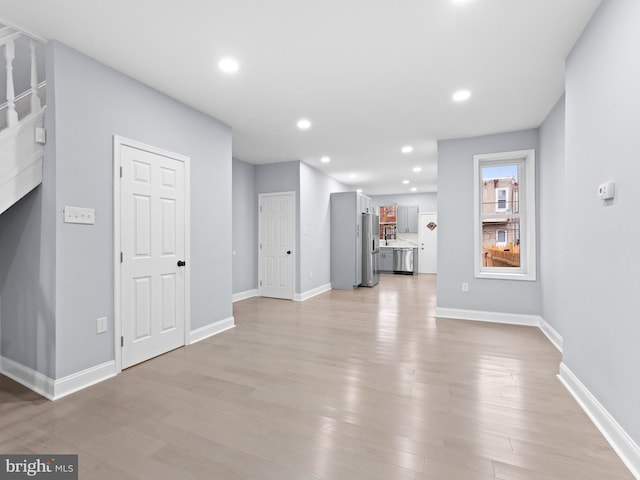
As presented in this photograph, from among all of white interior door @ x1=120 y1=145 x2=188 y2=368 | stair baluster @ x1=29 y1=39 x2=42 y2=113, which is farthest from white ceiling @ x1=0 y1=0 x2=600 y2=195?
white interior door @ x1=120 y1=145 x2=188 y2=368

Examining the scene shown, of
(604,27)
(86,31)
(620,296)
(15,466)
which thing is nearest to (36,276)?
(15,466)

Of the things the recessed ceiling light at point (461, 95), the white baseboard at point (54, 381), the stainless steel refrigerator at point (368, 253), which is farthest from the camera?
the stainless steel refrigerator at point (368, 253)

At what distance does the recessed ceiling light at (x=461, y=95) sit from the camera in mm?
3285

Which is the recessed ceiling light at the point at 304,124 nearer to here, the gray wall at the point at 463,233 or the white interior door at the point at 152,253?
the white interior door at the point at 152,253

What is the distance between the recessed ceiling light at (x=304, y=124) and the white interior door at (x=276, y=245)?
6.27 ft

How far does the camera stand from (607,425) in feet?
6.12

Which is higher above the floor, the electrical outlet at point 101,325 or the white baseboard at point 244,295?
the electrical outlet at point 101,325

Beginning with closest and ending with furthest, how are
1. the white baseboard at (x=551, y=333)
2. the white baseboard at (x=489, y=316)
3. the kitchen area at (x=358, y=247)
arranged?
the white baseboard at (x=551, y=333), the white baseboard at (x=489, y=316), the kitchen area at (x=358, y=247)

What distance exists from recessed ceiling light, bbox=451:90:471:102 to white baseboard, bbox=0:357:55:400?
14.9ft

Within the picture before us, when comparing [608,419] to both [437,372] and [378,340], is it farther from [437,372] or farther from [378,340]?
[378,340]

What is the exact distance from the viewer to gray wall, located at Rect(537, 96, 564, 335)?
3.38 m

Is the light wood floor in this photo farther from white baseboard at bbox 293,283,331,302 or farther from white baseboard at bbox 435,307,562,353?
white baseboard at bbox 293,283,331,302

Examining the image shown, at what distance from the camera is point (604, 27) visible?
78.3 inches

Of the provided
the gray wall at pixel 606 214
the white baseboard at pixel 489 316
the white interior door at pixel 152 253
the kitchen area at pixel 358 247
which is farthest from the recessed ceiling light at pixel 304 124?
the white baseboard at pixel 489 316
